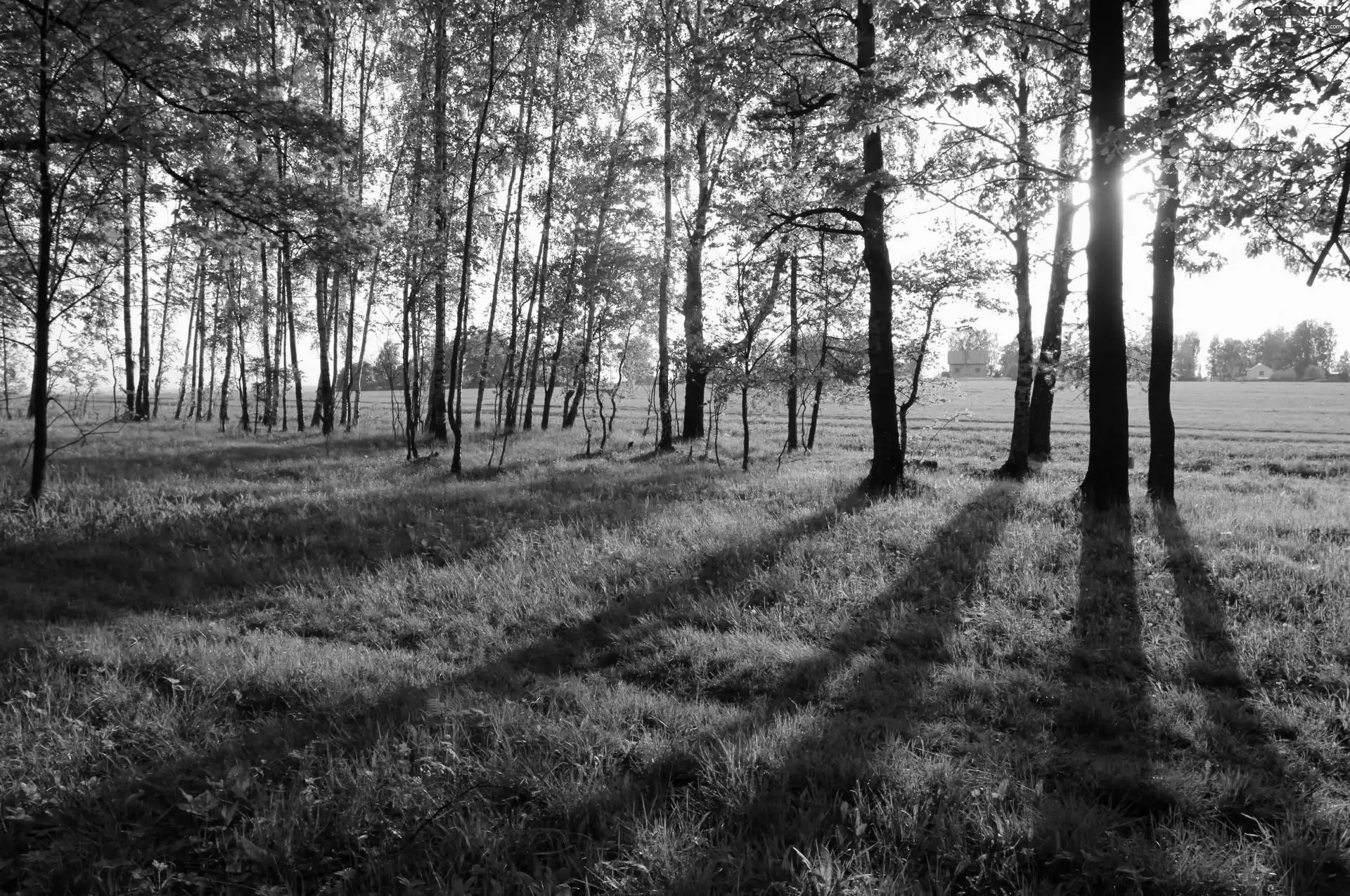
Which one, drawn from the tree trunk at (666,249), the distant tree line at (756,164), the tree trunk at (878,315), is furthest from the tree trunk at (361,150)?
the tree trunk at (878,315)

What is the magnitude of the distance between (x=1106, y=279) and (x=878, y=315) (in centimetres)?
322

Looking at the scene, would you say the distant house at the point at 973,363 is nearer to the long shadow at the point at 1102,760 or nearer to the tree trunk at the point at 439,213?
the tree trunk at the point at 439,213

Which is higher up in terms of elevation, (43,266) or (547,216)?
(547,216)

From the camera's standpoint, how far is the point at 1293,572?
614cm

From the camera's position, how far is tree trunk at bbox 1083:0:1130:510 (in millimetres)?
7969

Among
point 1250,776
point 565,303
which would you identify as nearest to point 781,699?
point 1250,776

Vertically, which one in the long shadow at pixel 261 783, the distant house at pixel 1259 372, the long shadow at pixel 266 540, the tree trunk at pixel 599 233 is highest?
the distant house at pixel 1259 372

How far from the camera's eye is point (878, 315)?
10.7m

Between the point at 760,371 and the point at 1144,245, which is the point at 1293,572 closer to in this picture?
the point at 1144,245

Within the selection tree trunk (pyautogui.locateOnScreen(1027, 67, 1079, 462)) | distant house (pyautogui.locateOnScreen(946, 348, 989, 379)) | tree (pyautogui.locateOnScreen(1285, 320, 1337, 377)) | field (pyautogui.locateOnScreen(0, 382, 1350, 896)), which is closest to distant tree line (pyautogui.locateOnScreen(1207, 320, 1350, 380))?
tree (pyautogui.locateOnScreen(1285, 320, 1337, 377))

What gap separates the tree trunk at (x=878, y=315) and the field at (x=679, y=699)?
1.51 m

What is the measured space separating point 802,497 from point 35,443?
34.2 ft

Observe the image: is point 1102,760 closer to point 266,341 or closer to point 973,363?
point 266,341

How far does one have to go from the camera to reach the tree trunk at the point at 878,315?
415 inches
